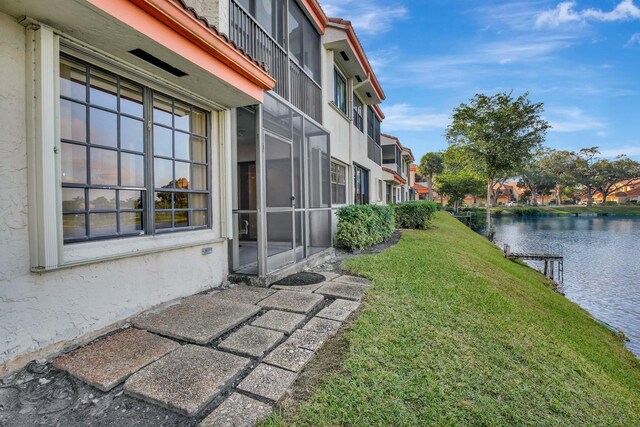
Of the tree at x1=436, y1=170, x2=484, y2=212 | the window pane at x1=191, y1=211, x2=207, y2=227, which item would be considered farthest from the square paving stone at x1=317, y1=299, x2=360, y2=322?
the tree at x1=436, y1=170, x2=484, y2=212

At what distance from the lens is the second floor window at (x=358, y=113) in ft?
41.2

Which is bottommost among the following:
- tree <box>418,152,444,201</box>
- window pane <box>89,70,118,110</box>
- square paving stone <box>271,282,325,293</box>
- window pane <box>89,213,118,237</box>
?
square paving stone <box>271,282,325,293</box>

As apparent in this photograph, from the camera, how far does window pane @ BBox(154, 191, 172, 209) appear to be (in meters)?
3.82

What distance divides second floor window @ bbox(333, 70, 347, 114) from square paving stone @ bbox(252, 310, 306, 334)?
318 inches

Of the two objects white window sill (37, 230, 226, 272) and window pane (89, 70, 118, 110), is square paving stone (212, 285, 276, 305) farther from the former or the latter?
window pane (89, 70, 118, 110)

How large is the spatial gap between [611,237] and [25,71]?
129 ft

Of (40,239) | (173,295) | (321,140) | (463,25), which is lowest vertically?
(173,295)

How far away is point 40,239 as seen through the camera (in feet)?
8.15

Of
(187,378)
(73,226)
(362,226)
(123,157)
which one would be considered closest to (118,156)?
(123,157)

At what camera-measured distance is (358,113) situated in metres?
13.1

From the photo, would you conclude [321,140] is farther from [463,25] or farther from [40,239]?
→ [463,25]

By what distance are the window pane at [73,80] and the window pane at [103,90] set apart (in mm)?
73

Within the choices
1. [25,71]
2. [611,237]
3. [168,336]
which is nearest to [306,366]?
[168,336]

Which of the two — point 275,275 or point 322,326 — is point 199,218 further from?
point 322,326
